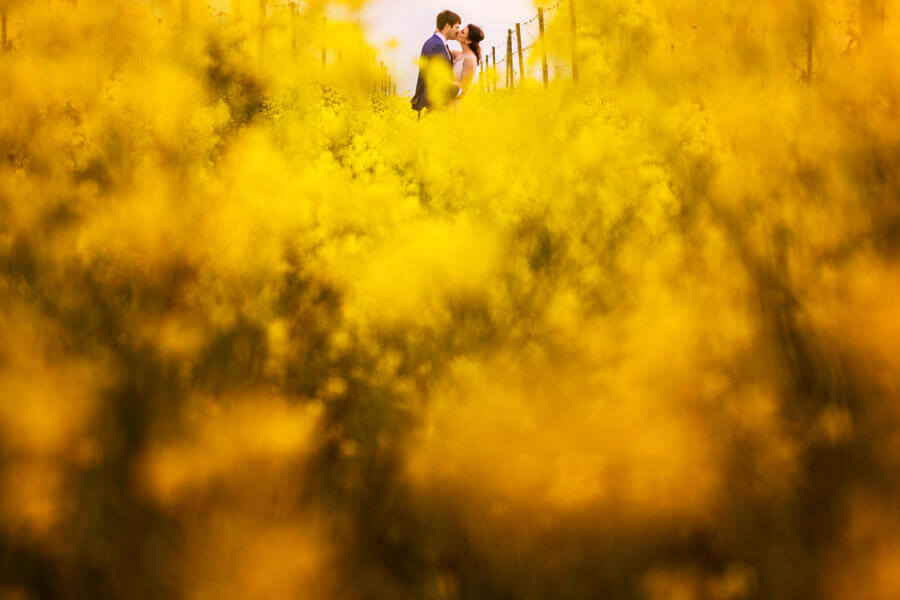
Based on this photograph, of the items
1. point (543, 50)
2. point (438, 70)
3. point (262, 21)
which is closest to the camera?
point (262, 21)

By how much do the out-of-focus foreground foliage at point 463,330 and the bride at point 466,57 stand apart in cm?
135

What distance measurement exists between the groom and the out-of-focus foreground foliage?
4.10ft

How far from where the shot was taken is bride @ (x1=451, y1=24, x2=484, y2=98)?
366 cm

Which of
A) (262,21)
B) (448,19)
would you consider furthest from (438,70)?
(262,21)

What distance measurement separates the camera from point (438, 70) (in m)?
3.62

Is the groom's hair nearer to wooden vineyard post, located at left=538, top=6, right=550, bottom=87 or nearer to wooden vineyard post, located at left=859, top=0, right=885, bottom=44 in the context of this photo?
wooden vineyard post, located at left=538, top=6, right=550, bottom=87

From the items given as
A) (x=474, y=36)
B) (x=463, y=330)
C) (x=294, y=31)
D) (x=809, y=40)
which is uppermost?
(x=474, y=36)

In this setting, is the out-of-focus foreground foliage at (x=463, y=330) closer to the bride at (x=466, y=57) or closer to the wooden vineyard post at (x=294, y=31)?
the wooden vineyard post at (x=294, y=31)

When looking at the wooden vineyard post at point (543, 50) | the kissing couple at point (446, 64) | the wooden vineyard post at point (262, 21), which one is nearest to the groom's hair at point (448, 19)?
the kissing couple at point (446, 64)

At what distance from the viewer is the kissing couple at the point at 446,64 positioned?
3.56 m

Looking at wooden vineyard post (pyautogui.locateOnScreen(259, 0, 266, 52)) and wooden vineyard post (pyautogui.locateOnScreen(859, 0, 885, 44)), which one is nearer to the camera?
wooden vineyard post (pyautogui.locateOnScreen(859, 0, 885, 44))

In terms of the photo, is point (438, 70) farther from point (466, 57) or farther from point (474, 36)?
point (474, 36)

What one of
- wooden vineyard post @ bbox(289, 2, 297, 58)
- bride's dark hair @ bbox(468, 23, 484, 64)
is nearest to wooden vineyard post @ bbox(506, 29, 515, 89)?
bride's dark hair @ bbox(468, 23, 484, 64)

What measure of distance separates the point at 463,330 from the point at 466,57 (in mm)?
2076
